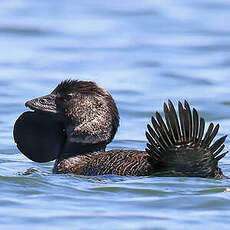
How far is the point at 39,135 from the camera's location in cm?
1310

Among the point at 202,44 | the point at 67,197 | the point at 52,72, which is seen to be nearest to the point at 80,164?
the point at 67,197

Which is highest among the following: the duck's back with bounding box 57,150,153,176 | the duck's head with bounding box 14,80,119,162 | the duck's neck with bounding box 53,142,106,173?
the duck's head with bounding box 14,80,119,162

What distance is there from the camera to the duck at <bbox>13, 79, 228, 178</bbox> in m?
11.4

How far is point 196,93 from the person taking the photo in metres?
19.8

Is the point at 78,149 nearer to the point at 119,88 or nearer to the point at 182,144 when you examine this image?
the point at 182,144

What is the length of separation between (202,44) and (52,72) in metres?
4.33

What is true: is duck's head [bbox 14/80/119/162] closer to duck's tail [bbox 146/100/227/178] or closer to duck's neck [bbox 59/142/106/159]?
duck's neck [bbox 59/142/106/159]

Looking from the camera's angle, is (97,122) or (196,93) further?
(196,93)

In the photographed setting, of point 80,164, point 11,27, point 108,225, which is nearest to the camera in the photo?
point 108,225

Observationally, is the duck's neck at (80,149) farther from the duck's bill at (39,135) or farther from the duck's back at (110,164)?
the duck's bill at (39,135)

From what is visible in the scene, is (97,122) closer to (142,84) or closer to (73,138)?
(73,138)

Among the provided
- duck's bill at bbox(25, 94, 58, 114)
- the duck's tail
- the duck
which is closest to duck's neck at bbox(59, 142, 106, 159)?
the duck

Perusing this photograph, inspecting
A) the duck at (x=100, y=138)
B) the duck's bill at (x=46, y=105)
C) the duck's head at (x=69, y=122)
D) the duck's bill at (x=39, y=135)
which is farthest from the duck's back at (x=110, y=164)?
the duck's bill at (x=46, y=105)

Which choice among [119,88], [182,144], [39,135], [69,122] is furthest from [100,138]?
[119,88]
